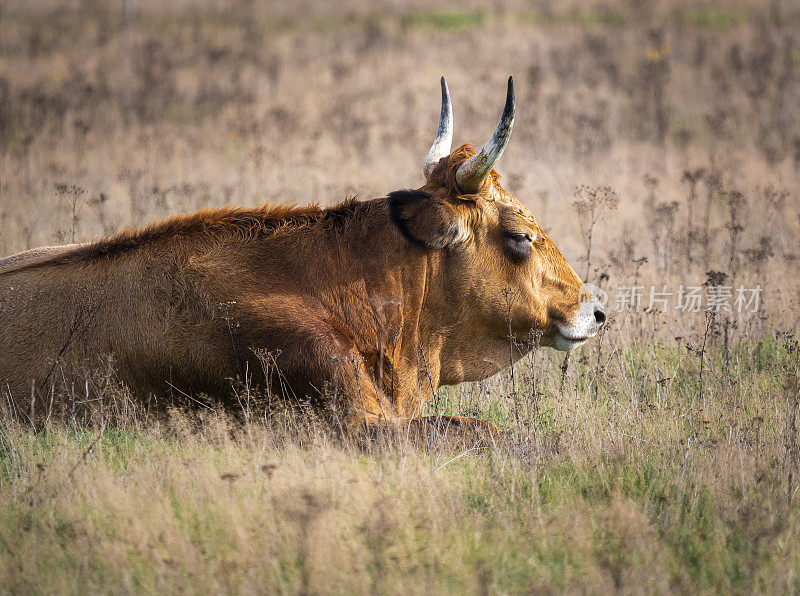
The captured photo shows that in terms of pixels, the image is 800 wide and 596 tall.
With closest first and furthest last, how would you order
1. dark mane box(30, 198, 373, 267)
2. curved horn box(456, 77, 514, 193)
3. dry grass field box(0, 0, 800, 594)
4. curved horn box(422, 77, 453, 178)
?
dry grass field box(0, 0, 800, 594) < curved horn box(456, 77, 514, 193) < dark mane box(30, 198, 373, 267) < curved horn box(422, 77, 453, 178)

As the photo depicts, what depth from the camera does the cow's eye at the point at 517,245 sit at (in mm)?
6082

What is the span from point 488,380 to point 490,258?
1231 mm

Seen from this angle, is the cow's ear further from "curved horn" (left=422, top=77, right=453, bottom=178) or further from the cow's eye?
"curved horn" (left=422, top=77, right=453, bottom=178)

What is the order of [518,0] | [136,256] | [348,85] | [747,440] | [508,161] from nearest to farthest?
[747,440] → [136,256] → [508,161] → [348,85] → [518,0]

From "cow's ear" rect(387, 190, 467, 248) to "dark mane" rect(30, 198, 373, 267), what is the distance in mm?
322

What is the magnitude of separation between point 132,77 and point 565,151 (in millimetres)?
9954

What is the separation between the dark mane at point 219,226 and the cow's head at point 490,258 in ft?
1.66

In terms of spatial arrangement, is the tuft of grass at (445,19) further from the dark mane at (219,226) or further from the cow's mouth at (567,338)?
the dark mane at (219,226)

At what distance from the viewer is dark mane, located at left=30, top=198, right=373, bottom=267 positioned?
5883mm

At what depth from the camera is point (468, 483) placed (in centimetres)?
497

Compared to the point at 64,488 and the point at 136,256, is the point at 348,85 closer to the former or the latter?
the point at 136,256

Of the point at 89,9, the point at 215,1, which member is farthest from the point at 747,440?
the point at 215,1

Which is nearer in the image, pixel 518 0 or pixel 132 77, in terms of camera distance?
pixel 132 77

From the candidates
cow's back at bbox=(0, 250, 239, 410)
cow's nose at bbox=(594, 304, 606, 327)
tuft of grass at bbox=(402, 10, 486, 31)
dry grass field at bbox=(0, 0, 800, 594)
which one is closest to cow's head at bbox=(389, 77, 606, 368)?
cow's nose at bbox=(594, 304, 606, 327)
